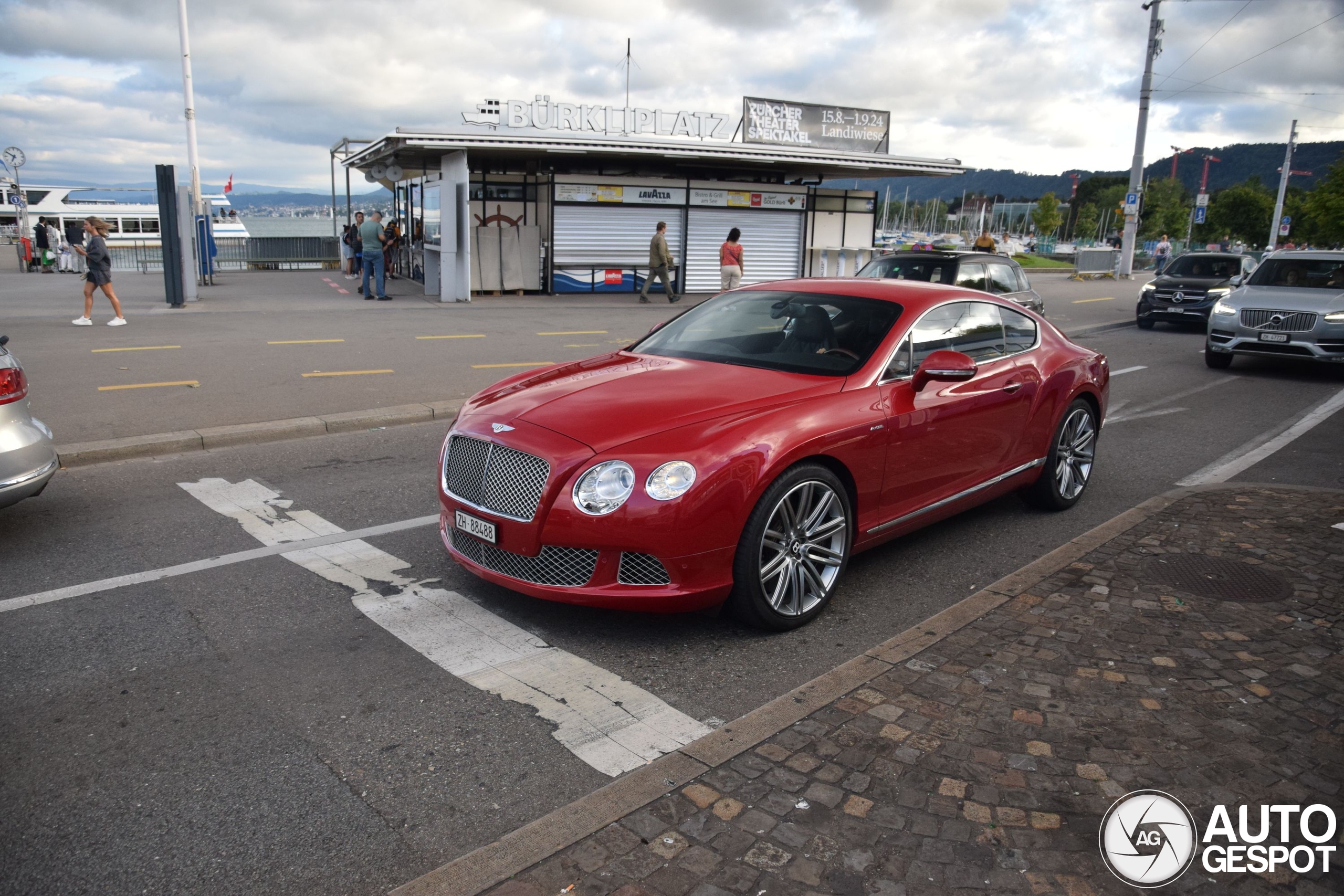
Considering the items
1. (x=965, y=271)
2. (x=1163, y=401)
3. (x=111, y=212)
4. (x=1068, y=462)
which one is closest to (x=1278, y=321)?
(x=1163, y=401)

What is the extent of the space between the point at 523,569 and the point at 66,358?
10.6m

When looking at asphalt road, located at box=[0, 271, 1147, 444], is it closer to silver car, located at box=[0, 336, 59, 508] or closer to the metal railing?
silver car, located at box=[0, 336, 59, 508]

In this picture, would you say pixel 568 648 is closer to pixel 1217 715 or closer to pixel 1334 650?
pixel 1217 715

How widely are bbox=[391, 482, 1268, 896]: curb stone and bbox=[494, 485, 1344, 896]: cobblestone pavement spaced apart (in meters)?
0.05

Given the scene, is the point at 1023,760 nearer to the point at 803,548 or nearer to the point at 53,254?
the point at 803,548

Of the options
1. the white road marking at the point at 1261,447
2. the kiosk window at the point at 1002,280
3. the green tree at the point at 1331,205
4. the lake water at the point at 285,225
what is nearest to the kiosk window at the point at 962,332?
the white road marking at the point at 1261,447

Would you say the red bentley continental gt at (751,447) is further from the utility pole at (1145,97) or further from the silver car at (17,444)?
the utility pole at (1145,97)

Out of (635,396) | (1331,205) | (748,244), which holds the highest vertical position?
(1331,205)

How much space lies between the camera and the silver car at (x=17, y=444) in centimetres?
540

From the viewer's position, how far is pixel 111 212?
66.4m

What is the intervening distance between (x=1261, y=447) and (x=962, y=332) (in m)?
4.93

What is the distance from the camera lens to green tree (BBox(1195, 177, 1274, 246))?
95125mm

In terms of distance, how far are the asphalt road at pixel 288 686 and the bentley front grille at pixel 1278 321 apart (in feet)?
25.8

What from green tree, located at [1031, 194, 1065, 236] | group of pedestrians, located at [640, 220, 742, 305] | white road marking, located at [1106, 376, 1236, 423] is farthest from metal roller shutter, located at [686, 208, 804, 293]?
green tree, located at [1031, 194, 1065, 236]
